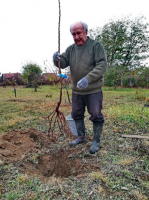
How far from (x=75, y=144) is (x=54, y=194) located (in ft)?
3.86

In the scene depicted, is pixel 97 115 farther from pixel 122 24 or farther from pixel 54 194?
pixel 122 24

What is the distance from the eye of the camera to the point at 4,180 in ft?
6.11

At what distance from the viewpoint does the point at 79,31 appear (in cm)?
221

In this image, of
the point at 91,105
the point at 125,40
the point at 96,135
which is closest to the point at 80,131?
the point at 96,135

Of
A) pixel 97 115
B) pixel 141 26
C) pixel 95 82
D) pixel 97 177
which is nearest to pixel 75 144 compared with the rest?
pixel 97 115

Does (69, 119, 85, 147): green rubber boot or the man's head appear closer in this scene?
the man's head

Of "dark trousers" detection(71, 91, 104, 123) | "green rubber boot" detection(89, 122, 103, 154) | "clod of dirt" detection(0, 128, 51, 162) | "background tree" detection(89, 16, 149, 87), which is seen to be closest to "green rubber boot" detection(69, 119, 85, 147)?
"dark trousers" detection(71, 91, 104, 123)

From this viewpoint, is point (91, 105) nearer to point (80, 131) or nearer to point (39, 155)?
point (80, 131)

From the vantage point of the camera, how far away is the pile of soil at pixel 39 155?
212 cm

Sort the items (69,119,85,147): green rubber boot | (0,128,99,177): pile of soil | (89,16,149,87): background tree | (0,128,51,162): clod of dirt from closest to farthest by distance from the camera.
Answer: (0,128,99,177): pile of soil < (0,128,51,162): clod of dirt < (69,119,85,147): green rubber boot < (89,16,149,87): background tree

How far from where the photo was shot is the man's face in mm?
2189

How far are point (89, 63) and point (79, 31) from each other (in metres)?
0.44

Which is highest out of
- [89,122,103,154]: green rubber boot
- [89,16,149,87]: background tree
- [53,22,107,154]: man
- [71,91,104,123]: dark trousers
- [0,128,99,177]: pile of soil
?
[89,16,149,87]: background tree

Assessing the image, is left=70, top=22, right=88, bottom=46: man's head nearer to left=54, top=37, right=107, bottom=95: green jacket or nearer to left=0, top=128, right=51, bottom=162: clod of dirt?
left=54, top=37, right=107, bottom=95: green jacket
